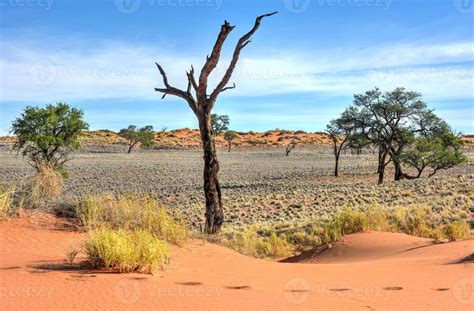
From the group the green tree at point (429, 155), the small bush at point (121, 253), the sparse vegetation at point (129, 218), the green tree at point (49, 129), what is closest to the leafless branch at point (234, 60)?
the sparse vegetation at point (129, 218)

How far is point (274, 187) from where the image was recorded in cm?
3209

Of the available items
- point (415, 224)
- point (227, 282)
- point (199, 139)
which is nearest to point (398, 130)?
point (415, 224)

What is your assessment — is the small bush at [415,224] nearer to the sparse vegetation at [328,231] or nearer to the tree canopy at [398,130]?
the sparse vegetation at [328,231]

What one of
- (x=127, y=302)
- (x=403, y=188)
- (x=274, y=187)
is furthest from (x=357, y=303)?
(x=274, y=187)

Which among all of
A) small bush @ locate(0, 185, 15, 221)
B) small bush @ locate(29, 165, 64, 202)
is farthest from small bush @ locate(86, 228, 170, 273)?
small bush @ locate(29, 165, 64, 202)

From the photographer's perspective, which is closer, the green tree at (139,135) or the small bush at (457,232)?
the small bush at (457,232)

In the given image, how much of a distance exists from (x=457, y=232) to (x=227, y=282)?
30.4 ft

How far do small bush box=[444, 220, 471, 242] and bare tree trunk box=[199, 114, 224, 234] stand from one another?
6774mm

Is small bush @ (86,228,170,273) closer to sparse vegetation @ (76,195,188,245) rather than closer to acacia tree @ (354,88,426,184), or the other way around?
sparse vegetation @ (76,195,188,245)

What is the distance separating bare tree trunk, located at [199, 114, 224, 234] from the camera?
48.4 ft

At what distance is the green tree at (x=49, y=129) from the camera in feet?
88.9

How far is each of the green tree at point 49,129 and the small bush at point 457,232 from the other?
65.1ft

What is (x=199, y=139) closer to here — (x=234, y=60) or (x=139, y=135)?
(x=139, y=135)

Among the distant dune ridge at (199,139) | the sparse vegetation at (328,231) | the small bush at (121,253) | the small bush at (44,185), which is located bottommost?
the sparse vegetation at (328,231)
